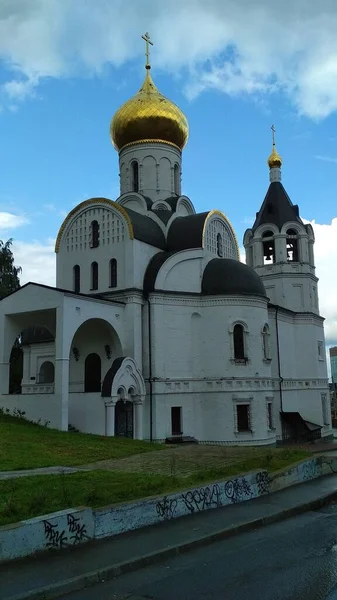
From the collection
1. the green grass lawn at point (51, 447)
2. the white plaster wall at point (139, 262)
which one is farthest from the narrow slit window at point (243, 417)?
the green grass lawn at point (51, 447)

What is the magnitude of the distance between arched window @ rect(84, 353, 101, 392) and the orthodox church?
0.05m

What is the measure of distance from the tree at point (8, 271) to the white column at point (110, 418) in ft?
56.3

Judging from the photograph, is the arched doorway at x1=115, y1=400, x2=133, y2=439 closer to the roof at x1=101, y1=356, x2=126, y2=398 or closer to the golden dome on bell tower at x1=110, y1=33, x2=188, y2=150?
the roof at x1=101, y1=356, x2=126, y2=398

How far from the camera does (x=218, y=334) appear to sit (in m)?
22.9

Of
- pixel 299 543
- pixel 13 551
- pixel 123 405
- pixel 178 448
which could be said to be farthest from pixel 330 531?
pixel 123 405

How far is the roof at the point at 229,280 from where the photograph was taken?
23.2 m

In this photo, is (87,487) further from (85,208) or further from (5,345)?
(85,208)

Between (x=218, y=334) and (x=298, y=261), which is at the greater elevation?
(x=298, y=261)

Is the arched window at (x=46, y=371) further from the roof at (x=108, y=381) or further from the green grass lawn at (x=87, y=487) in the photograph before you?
the green grass lawn at (x=87, y=487)

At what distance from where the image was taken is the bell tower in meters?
29.5

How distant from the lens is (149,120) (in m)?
27.5

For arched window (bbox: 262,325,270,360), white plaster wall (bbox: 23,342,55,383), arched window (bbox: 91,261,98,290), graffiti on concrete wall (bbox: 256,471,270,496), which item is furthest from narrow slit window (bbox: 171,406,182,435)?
graffiti on concrete wall (bbox: 256,471,270,496)

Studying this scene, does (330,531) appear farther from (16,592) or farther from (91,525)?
(16,592)

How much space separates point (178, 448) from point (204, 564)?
9.78 metres
